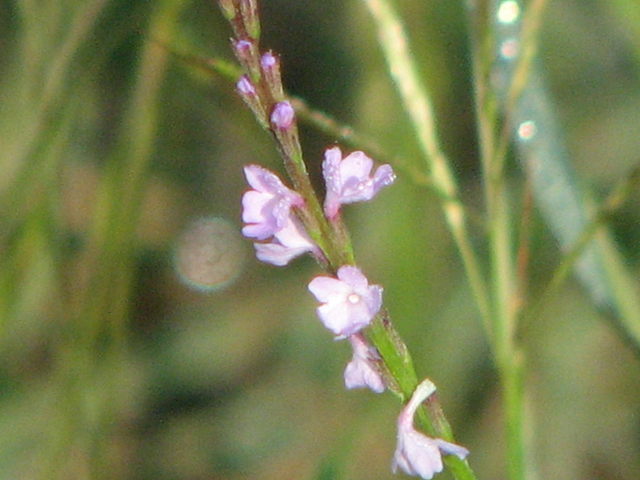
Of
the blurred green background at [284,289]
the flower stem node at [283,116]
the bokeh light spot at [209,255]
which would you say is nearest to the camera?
the flower stem node at [283,116]

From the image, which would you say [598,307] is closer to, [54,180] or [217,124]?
[54,180]

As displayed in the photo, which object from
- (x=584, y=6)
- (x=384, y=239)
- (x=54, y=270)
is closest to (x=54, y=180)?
(x=54, y=270)

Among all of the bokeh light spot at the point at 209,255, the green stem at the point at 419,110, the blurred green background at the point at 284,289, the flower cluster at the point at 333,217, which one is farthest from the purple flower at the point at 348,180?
the bokeh light spot at the point at 209,255

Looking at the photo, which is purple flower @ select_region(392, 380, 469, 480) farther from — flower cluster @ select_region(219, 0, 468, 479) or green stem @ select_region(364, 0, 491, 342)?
green stem @ select_region(364, 0, 491, 342)

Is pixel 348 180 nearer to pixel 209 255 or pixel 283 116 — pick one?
pixel 283 116

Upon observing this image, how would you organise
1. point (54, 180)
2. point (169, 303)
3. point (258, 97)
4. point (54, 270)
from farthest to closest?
point (169, 303)
point (54, 270)
point (54, 180)
point (258, 97)

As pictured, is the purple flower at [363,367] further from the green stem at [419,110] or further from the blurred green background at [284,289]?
the blurred green background at [284,289]

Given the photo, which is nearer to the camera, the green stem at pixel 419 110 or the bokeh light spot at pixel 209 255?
the green stem at pixel 419 110

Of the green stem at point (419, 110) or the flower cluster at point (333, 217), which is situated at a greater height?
the green stem at point (419, 110)

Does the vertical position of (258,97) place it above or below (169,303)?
below
